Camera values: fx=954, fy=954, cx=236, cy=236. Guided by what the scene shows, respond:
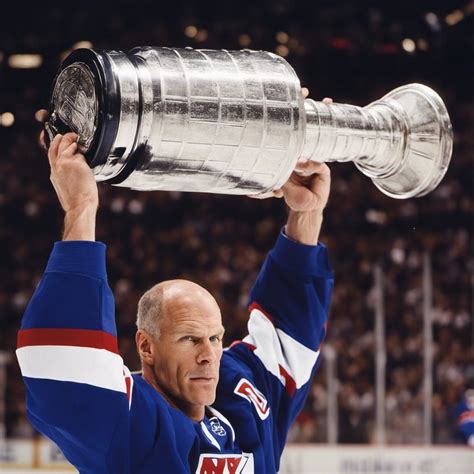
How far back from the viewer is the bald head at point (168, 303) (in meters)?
2.06

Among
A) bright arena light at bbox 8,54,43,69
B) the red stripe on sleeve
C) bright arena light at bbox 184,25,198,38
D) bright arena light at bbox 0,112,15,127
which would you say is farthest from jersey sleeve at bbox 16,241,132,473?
bright arena light at bbox 184,25,198,38

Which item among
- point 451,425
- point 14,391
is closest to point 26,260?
point 14,391

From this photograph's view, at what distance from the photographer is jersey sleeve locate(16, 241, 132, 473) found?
1.64 meters

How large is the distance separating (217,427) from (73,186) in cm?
70

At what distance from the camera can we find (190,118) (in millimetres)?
1596

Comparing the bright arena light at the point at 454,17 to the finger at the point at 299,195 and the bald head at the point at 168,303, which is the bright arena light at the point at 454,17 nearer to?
the finger at the point at 299,195

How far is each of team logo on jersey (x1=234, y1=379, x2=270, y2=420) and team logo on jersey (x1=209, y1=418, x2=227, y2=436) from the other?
108 mm

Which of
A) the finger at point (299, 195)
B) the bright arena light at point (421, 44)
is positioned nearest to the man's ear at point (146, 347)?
the finger at point (299, 195)

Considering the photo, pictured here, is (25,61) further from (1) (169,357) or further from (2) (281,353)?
(1) (169,357)

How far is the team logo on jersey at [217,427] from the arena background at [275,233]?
4905 millimetres

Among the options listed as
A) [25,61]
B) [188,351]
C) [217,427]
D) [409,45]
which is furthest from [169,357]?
[25,61]

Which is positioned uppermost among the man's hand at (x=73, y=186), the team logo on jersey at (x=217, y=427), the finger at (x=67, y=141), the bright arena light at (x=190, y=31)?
the bright arena light at (x=190, y=31)

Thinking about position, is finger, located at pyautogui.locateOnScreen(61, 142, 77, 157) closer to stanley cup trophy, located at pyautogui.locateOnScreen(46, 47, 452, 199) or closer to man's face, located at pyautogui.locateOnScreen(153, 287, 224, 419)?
stanley cup trophy, located at pyautogui.locateOnScreen(46, 47, 452, 199)

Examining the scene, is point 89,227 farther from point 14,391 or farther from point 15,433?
point 14,391
